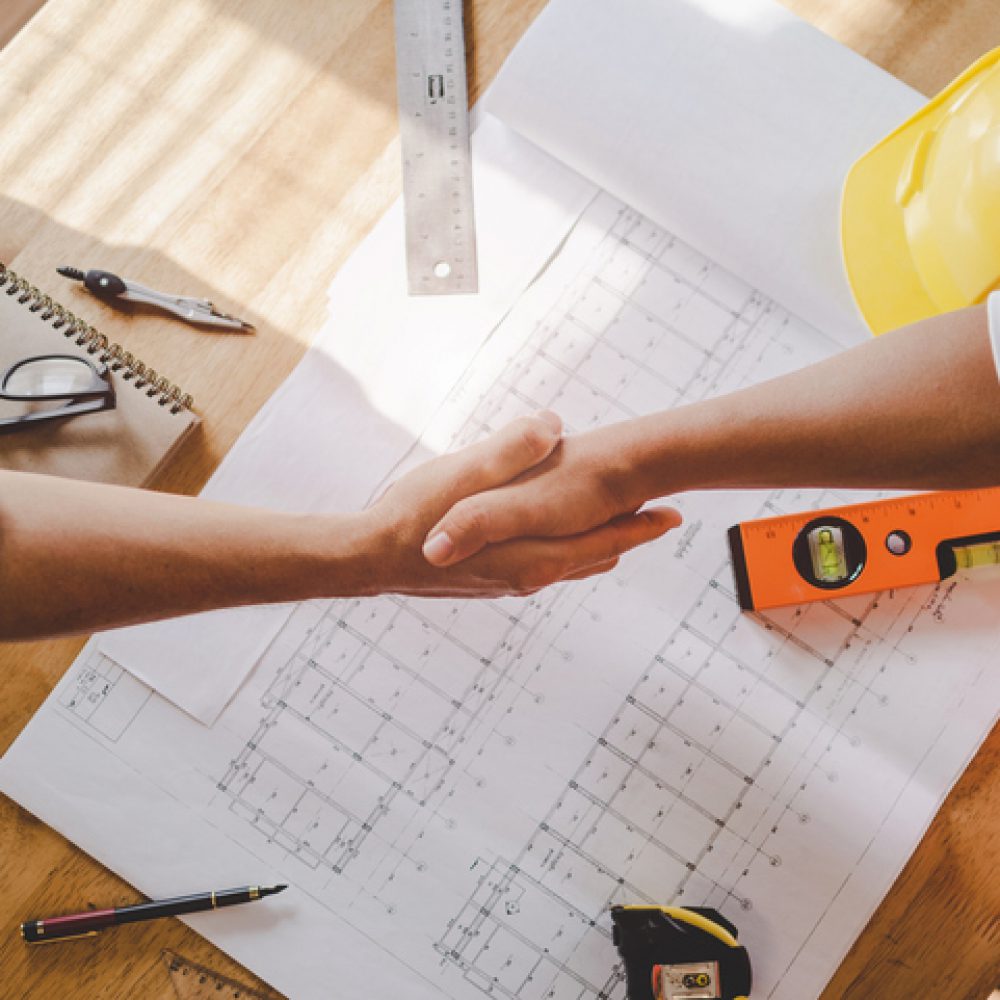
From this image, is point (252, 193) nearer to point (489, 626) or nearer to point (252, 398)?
point (252, 398)

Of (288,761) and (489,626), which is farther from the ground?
(489,626)

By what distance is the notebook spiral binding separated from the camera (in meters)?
0.98

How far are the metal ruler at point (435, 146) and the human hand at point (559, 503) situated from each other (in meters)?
0.28

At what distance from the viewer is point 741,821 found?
3.08ft

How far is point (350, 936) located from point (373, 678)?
0.28m

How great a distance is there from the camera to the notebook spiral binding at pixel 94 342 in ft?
3.22

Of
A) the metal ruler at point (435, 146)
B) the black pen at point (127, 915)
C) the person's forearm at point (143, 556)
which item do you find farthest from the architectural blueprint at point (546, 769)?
the metal ruler at point (435, 146)

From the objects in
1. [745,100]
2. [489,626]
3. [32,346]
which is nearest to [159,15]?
[32,346]

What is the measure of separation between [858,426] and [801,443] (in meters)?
0.05

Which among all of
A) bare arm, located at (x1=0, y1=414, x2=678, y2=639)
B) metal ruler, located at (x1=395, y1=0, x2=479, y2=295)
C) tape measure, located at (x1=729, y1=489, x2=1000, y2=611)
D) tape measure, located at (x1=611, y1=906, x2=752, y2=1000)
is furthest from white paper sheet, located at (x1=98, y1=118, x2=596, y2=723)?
tape measure, located at (x1=611, y1=906, x2=752, y2=1000)

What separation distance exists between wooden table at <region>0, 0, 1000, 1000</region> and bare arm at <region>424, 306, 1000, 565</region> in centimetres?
36

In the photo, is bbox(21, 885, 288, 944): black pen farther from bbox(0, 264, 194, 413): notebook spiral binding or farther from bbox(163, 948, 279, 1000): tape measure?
bbox(0, 264, 194, 413): notebook spiral binding

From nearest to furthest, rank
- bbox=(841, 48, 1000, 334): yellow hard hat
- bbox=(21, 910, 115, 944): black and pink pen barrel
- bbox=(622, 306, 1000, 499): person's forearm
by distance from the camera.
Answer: bbox=(622, 306, 1000, 499): person's forearm
bbox=(841, 48, 1000, 334): yellow hard hat
bbox=(21, 910, 115, 944): black and pink pen barrel

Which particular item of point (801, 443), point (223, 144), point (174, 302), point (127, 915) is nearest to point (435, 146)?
point (223, 144)
